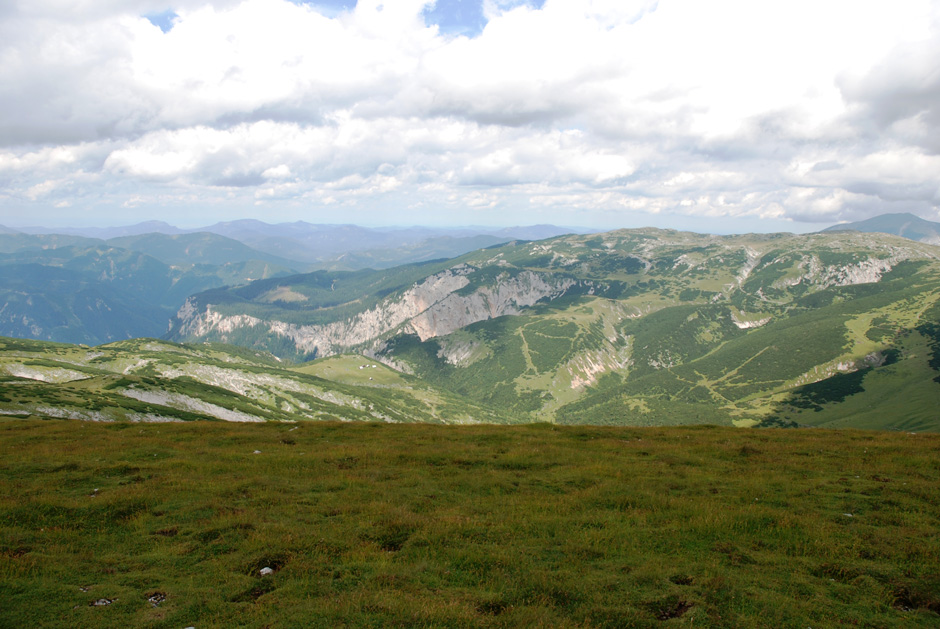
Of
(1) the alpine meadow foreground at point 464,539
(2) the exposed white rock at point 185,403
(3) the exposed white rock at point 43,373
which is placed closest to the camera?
(1) the alpine meadow foreground at point 464,539

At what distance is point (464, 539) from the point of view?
15797mm

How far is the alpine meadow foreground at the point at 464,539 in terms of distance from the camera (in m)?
11.6

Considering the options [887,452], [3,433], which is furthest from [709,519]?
[3,433]

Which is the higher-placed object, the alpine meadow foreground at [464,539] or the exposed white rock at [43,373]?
the alpine meadow foreground at [464,539]

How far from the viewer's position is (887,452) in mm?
31172

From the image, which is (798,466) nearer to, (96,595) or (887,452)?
(887,452)

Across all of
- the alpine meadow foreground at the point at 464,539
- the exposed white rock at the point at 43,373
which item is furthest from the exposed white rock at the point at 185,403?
the alpine meadow foreground at the point at 464,539

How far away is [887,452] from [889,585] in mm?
24830

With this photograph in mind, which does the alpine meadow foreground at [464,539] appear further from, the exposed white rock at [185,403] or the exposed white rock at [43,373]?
the exposed white rock at [43,373]

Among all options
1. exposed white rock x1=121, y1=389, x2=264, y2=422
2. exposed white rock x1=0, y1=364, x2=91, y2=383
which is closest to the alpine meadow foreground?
exposed white rock x1=121, y1=389, x2=264, y2=422

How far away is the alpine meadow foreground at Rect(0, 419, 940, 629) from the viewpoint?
11.6m

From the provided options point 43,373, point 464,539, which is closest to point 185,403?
point 43,373

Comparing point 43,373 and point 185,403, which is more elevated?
point 43,373

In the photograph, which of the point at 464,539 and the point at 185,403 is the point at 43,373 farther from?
the point at 464,539
